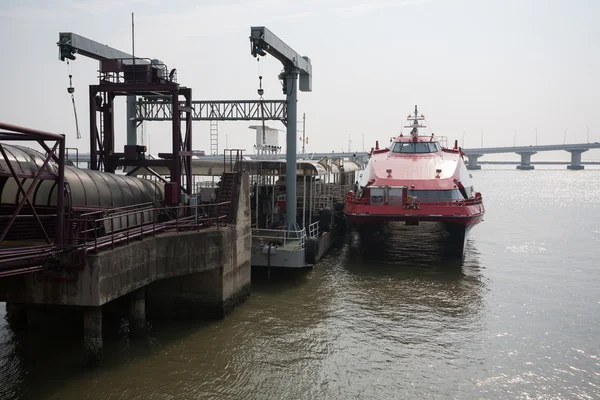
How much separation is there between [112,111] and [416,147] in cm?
2071

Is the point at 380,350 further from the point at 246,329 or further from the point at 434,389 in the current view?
the point at 246,329

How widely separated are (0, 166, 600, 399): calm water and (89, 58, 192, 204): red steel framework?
6758 mm

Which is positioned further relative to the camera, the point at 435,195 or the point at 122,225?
the point at 435,195

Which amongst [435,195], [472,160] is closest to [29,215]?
[435,195]

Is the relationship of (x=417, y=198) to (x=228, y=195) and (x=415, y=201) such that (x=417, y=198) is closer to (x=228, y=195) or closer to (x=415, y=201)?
(x=415, y=201)

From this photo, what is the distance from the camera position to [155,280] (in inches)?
701

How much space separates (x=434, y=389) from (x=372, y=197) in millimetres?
15893

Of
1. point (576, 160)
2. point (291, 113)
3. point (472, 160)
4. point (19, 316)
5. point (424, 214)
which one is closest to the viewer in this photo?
point (19, 316)

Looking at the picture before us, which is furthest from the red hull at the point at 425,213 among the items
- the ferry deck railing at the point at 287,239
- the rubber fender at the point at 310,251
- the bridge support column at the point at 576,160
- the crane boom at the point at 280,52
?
the bridge support column at the point at 576,160

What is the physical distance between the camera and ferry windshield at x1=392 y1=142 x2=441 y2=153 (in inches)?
1448

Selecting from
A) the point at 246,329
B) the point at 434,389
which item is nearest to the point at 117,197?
the point at 246,329

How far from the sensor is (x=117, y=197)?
20.1 meters

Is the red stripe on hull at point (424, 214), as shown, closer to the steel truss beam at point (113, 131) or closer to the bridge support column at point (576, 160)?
the steel truss beam at point (113, 131)

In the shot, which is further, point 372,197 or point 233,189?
point 372,197
